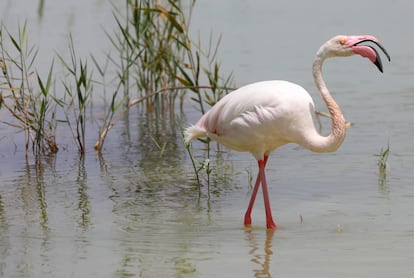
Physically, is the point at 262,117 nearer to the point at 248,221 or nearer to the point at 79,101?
the point at 248,221

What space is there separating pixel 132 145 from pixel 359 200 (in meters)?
3.29

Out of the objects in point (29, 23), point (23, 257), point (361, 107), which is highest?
point (29, 23)

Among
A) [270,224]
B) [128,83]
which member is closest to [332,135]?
[270,224]

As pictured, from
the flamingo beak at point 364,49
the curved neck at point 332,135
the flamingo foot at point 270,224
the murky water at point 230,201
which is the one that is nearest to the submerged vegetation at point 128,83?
the murky water at point 230,201

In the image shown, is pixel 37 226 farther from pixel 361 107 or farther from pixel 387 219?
pixel 361 107

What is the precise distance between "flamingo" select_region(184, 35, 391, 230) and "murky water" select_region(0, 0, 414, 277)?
0.54 metres

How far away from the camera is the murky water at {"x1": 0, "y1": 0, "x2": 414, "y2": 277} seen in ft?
19.0

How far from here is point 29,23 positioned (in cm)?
1532

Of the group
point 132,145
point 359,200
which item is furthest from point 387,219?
point 132,145

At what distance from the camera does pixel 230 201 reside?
7.60 metres

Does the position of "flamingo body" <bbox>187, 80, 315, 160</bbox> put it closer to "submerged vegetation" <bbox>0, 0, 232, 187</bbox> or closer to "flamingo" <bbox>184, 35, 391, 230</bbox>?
"flamingo" <bbox>184, 35, 391, 230</bbox>

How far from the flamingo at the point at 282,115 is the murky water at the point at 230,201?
0.54 metres

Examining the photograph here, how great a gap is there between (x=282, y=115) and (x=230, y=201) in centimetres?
117

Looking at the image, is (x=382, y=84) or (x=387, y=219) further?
(x=382, y=84)
